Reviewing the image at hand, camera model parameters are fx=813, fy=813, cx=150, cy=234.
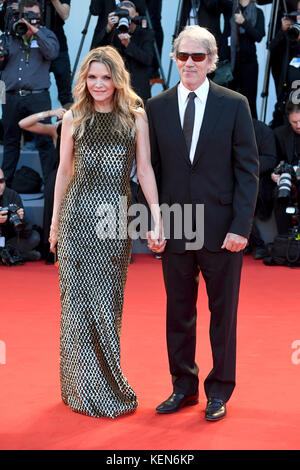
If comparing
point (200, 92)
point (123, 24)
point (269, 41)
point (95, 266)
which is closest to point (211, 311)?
point (95, 266)

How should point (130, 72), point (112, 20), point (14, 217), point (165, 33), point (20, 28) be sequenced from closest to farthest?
point (14, 217), point (20, 28), point (112, 20), point (130, 72), point (165, 33)

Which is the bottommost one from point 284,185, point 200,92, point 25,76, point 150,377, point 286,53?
point 150,377

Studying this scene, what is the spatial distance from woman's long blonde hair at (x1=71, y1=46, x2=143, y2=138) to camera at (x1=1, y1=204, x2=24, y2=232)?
3.39 m

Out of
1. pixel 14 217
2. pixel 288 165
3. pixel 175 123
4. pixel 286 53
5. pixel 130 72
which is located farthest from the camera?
pixel 286 53

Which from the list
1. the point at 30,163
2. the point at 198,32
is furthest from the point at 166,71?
the point at 198,32

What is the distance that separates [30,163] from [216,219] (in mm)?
5009

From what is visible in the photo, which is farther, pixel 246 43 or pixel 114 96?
pixel 246 43

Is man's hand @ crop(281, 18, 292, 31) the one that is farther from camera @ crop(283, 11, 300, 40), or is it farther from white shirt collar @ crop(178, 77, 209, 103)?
white shirt collar @ crop(178, 77, 209, 103)

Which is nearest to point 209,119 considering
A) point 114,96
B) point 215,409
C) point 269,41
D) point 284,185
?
point 114,96

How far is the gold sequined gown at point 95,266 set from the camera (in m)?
3.23

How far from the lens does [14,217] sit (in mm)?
6582

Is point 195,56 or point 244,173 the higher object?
point 195,56

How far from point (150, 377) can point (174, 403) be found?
0.46 m

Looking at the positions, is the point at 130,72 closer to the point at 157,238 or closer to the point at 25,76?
the point at 25,76
